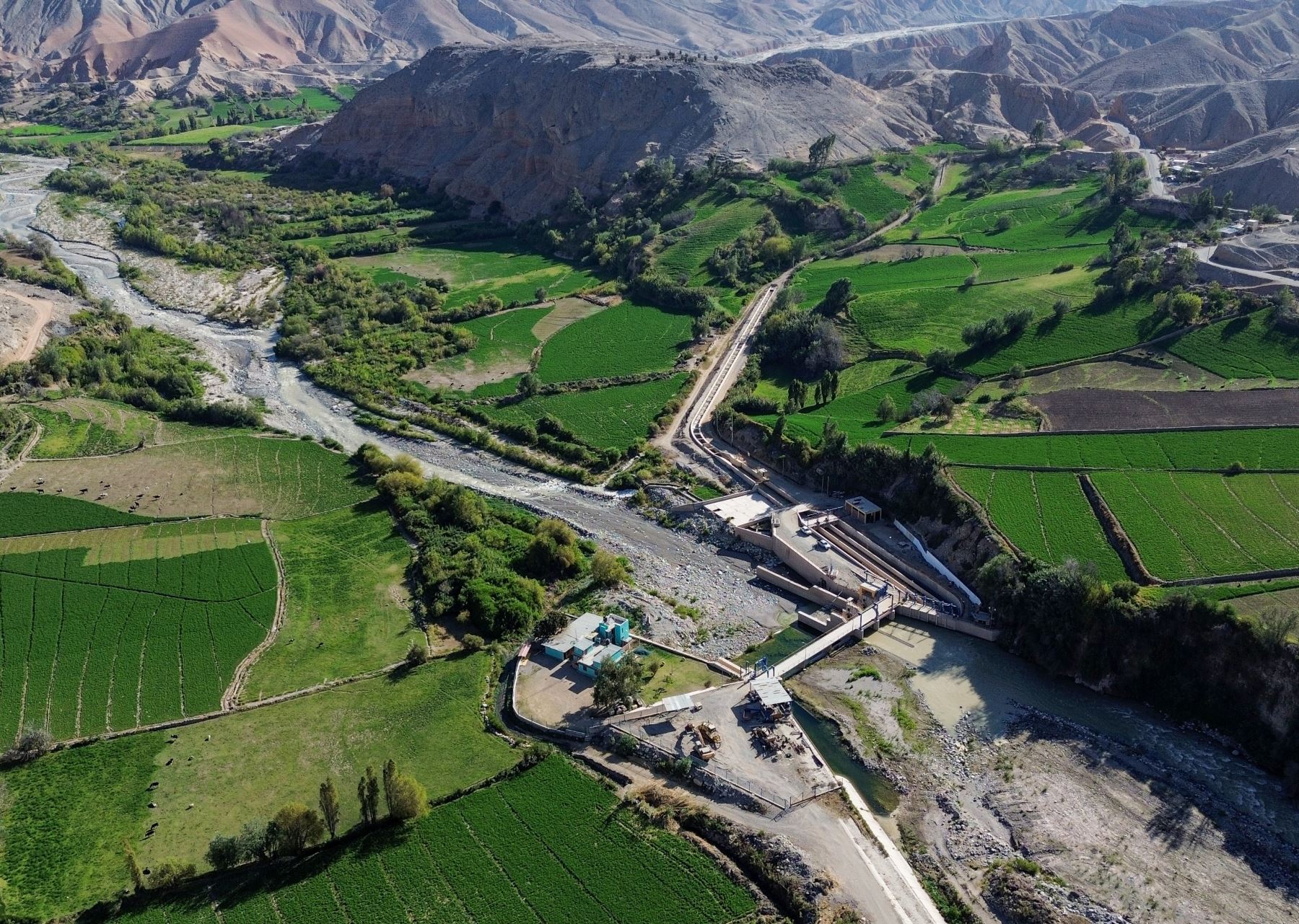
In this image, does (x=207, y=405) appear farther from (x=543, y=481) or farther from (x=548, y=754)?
(x=548, y=754)

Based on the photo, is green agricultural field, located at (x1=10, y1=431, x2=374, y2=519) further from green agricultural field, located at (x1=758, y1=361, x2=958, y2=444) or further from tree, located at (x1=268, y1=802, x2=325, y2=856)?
green agricultural field, located at (x1=758, y1=361, x2=958, y2=444)

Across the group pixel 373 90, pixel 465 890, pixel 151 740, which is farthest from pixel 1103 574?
pixel 373 90

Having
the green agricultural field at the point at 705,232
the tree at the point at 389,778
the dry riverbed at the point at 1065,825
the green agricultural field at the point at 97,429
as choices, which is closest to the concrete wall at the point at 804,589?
the dry riverbed at the point at 1065,825

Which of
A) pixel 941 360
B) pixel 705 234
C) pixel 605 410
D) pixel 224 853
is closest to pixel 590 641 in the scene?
pixel 224 853

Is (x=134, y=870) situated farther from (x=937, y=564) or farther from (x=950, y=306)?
(x=950, y=306)

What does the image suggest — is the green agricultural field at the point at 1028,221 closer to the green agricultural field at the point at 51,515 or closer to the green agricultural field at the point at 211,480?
the green agricultural field at the point at 211,480

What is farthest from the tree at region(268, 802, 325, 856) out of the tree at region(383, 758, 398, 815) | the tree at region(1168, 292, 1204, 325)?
the tree at region(1168, 292, 1204, 325)
